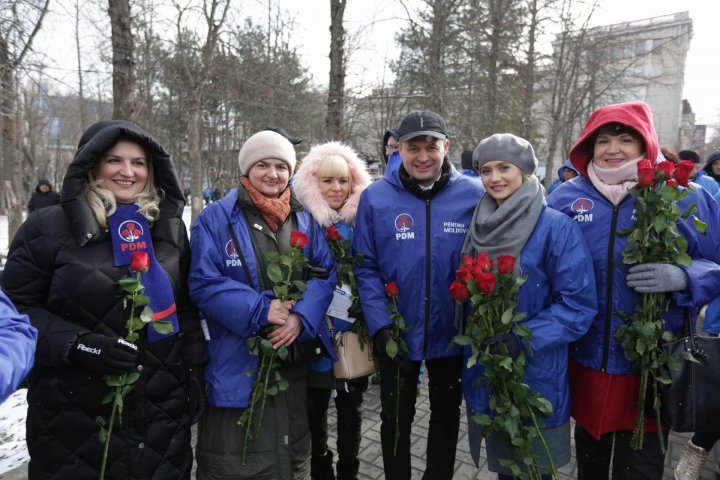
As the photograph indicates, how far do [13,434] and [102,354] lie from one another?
95.7 inches

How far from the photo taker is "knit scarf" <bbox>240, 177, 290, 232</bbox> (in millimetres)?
2566

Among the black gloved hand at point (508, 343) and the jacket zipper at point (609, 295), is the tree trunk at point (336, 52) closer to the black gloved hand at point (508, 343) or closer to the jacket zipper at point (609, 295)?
the jacket zipper at point (609, 295)

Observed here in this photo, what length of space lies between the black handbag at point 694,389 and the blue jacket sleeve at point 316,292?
1.76 m

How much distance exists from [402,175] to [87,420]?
2.10m

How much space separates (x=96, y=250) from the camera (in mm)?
2090

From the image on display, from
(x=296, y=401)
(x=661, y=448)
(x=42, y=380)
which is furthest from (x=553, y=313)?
(x=42, y=380)

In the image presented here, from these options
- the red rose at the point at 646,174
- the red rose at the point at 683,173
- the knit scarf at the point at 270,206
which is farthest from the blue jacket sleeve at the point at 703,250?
the knit scarf at the point at 270,206

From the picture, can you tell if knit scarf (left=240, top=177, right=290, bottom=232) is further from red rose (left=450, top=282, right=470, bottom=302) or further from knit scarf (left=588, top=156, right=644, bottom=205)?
knit scarf (left=588, top=156, right=644, bottom=205)

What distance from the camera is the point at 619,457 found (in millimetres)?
2463

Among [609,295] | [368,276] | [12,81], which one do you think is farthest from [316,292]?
[12,81]

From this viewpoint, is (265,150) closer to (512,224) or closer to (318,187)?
(318,187)

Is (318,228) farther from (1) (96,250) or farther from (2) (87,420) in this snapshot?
(2) (87,420)

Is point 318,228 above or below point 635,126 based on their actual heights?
below

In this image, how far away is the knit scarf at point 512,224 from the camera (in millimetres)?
2387
